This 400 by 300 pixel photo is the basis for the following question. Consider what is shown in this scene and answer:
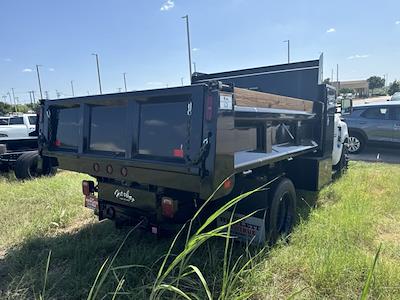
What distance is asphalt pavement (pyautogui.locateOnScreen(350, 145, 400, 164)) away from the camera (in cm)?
942

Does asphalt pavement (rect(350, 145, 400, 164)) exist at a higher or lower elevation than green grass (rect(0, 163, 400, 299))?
lower

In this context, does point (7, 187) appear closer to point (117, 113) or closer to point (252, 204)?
point (117, 113)

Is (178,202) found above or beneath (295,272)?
above

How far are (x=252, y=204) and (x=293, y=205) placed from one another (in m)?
0.90

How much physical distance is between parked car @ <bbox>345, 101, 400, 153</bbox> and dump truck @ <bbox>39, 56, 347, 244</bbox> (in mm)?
6852

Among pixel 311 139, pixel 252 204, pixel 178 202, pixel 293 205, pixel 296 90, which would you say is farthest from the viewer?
pixel 296 90

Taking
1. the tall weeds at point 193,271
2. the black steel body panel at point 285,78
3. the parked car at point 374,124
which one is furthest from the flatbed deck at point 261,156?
the parked car at point 374,124

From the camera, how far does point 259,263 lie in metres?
3.00

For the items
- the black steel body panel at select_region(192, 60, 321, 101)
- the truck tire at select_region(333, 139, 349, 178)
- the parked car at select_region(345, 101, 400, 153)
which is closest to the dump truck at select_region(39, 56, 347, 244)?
the black steel body panel at select_region(192, 60, 321, 101)

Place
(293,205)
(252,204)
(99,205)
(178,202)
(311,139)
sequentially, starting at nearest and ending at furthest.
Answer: (178,202)
(252,204)
(99,205)
(293,205)
(311,139)

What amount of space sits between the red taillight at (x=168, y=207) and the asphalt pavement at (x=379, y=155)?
27.3 feet

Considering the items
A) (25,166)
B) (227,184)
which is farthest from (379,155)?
(25,166)

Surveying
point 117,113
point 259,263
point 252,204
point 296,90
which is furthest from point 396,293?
point 296,90

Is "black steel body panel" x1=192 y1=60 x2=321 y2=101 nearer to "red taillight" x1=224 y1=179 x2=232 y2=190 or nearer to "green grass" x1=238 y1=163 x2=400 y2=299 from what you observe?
"green grass" x1=238 y1=163 x2=400 y2=299
